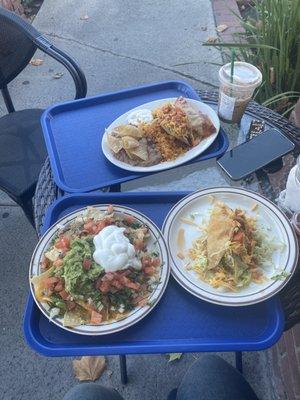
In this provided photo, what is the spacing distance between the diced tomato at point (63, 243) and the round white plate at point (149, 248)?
46mm

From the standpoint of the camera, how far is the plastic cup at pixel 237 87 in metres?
1.63

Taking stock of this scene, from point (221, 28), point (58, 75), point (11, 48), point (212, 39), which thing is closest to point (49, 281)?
point (11, 48)

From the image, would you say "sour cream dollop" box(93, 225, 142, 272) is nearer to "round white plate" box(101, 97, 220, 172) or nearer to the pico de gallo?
the pico de gallo

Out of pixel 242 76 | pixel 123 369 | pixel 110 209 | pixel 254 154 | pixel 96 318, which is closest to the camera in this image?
pixel 96 318

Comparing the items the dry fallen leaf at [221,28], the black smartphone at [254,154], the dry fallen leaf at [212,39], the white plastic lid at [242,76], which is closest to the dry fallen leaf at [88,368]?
the black smartphone at [254,154]

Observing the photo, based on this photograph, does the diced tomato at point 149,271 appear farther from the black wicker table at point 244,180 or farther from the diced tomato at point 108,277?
the black wicker table at point 244,180

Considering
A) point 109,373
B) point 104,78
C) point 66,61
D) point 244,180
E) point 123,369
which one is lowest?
point 109,373

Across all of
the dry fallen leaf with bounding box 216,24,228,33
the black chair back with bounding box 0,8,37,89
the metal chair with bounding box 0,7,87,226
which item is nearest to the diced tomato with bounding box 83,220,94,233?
the metal chair with bounding box 0,7,87,226

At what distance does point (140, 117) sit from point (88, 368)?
1.24m

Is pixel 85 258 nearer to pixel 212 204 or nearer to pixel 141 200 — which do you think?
pixel 141 200

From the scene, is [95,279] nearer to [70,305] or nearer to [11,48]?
[70,305]

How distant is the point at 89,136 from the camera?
173 centimetres

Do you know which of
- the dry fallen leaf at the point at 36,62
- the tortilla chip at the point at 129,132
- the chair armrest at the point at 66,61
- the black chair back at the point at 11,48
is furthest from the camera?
the dry fallen leaf at the point at 36,62

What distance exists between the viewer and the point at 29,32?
85.6 inches
